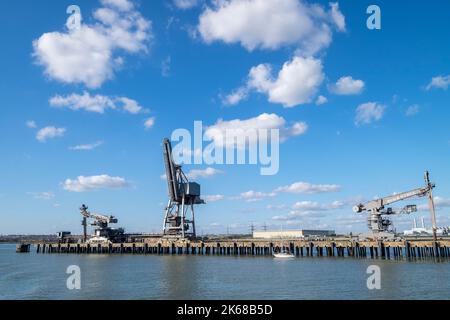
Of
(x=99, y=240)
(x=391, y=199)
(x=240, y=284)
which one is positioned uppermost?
(x=391, y=199)

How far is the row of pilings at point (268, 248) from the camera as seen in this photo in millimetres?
61438

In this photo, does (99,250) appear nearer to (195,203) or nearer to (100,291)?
(195,203)

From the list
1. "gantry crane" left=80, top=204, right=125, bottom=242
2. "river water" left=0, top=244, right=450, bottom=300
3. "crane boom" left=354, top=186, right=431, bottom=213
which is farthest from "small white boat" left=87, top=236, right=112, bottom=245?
"crane boom" left=354, top=186, right=431, bottom=213

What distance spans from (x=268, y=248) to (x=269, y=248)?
3.97 m

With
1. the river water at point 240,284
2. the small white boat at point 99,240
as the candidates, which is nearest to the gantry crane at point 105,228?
the small white boat at point 99,240

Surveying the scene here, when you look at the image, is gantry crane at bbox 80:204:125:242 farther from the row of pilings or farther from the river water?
the river water

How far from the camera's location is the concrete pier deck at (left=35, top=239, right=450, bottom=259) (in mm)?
61188

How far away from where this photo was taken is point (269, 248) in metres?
79.6

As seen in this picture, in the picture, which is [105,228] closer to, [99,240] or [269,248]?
[99,240]

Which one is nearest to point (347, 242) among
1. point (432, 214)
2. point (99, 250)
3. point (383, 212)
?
point (383, 212)

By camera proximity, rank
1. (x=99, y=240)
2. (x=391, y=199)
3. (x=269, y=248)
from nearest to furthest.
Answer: (x=391, y=199) < (x=269, y=248) < (x=99, y=240)

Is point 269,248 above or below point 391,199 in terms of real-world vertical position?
below

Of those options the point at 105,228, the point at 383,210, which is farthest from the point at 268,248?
the point at 105,228

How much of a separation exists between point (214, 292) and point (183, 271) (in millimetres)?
16711
